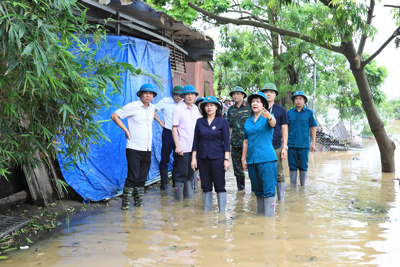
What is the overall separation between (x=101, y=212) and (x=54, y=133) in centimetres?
202

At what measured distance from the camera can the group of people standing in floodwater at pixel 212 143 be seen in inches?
223

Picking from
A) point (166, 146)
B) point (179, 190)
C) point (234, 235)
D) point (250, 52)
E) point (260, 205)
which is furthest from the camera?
point (250, 52)

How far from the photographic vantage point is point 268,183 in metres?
5.61

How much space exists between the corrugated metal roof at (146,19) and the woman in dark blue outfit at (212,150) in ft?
7.09

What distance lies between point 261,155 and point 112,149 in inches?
105

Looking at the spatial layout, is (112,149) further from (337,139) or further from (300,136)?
(337,139)

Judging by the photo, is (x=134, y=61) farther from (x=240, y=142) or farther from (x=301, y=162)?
(x=301, y=162)

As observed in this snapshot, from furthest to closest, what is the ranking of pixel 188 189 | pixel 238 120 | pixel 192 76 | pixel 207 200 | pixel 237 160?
pixel 192 76, pixel 237 160, pixel 238 120, pixel 188 189, pixel 207 200

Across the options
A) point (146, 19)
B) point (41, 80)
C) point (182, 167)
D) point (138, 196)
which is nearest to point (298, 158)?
point (182, 167)

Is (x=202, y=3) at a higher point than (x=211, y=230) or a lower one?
higher

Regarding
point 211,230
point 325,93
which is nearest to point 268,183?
point 211,230

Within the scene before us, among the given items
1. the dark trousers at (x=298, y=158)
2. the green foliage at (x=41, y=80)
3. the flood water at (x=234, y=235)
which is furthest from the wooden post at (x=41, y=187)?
the dark trousers at (x=298, y=158)

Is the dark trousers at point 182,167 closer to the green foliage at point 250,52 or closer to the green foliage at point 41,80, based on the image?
the green foliage at point 41,80

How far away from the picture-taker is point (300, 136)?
8.12 meters
